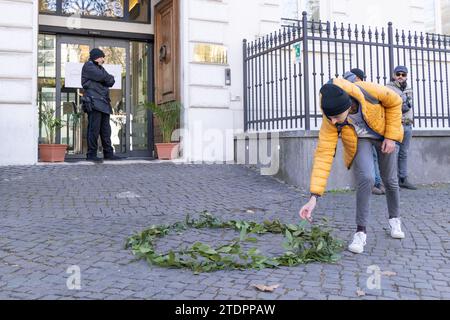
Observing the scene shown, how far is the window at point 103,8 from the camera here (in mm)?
10664

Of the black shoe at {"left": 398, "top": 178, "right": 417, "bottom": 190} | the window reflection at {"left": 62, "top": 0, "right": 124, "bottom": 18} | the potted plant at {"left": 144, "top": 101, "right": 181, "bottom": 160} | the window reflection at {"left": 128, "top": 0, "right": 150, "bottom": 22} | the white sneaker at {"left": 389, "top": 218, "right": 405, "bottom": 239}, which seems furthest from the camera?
the window reflection at {"left": 128, "top": 0, "right": 150, "bottom": 22}

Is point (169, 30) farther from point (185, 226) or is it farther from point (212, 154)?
point (185, 226)

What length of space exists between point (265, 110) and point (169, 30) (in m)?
3.01

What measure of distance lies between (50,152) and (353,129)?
6566mm

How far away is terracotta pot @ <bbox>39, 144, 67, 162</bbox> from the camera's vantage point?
29.7 ft

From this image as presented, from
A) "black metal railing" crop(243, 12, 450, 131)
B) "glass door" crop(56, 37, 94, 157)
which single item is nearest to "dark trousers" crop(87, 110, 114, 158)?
"glass door" crop(56, 37, 94, 157)

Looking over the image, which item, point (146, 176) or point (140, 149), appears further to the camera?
point (140, 149)

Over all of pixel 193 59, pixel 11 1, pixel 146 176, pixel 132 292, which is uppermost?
pixel 11 1

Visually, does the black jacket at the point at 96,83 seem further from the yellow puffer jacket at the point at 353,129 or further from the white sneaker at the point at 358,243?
the white sneaker at the point at 358,243

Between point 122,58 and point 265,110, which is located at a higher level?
point 122,58

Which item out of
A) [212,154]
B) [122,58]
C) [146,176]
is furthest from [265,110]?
[122,58]

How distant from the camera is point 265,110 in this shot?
939cm

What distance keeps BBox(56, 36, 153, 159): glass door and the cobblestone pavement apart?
2.17m

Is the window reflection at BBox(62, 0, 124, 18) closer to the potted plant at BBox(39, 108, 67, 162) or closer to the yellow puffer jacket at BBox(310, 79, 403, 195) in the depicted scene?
the potted plant at BBox(39, 108, 67, 162)
